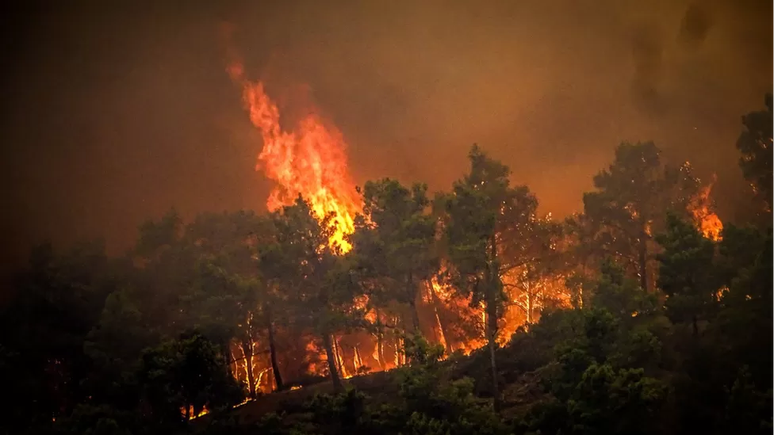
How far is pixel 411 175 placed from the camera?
7250 cm

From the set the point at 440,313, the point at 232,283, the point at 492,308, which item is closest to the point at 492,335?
the point at 492,308

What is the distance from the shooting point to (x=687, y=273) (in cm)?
2142

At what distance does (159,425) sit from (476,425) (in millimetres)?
12264

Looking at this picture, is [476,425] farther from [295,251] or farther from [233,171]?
[233,171]

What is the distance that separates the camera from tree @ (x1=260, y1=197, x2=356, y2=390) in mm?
28219

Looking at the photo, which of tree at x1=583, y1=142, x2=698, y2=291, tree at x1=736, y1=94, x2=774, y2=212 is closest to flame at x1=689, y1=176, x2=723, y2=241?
tree at x1=583, y1=142, x2=698, y2=291

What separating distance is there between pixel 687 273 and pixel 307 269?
19313 millimetres

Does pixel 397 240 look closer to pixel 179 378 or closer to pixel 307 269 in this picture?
pixel 307 269

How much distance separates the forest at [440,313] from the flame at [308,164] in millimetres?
22063

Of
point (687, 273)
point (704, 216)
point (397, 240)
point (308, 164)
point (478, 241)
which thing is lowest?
point (687, 273)

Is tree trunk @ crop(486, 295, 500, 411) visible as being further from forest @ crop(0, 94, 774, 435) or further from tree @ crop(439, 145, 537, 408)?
forest @ crop(0, 94, 774, 435)

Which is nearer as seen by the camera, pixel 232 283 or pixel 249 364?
pixel 232 283

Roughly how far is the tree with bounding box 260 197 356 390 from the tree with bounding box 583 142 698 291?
16.9 m

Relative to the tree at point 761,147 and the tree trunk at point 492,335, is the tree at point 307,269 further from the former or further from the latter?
the tree at point 761,147
